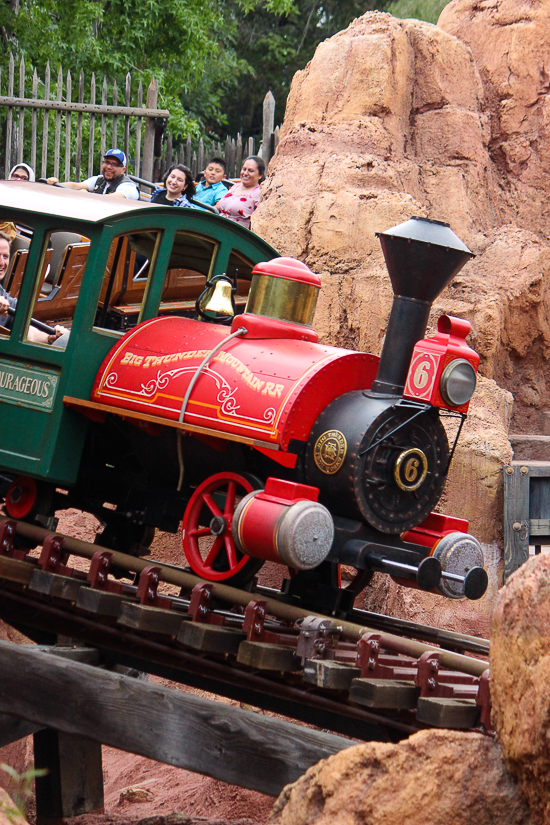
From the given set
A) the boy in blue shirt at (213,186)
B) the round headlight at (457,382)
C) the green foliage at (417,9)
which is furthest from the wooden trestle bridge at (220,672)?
the green foliage at (417,9)

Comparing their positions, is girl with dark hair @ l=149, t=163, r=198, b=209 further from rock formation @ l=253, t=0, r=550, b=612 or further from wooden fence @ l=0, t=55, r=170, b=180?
wooden fence @ l=0, t=55, r=170, b=180

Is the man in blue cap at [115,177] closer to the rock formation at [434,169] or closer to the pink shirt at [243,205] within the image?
the pink shirt at [243,205]

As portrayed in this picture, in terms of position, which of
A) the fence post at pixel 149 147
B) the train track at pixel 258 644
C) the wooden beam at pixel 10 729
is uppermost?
the fence post at pixel 149 147

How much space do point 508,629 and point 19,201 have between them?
13.3 feet

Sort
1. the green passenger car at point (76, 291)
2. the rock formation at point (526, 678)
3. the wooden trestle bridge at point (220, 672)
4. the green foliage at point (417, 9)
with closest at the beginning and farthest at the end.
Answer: the rock formation at point (526, 678) < the wooden trestle bridge at point (220, 672) < the green passenger car at point (76, 291) < the green foliage at point (417, 9)

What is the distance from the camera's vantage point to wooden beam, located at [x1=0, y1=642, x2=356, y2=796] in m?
4.53

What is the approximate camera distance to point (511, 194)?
9359 millimetres

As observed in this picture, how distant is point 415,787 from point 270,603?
1928 mm

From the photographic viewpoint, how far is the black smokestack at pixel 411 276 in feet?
16.5

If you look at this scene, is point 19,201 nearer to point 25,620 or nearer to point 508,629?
point 25,620

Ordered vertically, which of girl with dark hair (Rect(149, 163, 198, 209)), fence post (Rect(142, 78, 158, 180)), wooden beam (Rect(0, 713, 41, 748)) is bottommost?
wooden beam (Rect(0, 713, 41, 748))

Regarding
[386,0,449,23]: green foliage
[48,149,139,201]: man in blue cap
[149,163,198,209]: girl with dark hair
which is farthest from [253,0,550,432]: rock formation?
[386,0,449,23]: green foliage

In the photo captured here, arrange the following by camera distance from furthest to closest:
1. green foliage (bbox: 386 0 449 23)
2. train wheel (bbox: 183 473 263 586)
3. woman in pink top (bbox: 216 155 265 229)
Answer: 1. green foliage (bbox: 386 0 449 23)
2. woman in pink top (bbox: 216 155 265 229)
3. train wheel (bbox: 183 473 263 586)

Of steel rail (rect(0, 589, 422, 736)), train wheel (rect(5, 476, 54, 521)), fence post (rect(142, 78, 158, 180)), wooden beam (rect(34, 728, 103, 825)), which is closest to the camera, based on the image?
steel rail (rect(0, 589, 422, 736))
